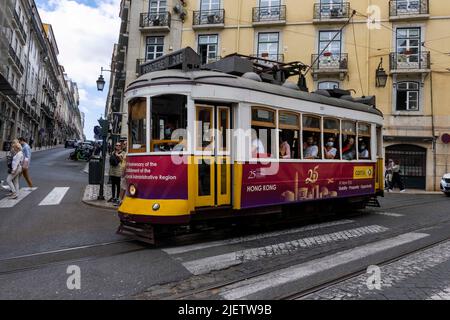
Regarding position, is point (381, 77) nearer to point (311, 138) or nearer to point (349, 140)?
point (349, 140)

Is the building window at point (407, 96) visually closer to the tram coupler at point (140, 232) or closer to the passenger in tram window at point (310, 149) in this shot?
the passenger in tram window at point (310, 149)

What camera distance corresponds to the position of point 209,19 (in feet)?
84.9

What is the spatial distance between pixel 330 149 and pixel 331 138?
0.84 feet

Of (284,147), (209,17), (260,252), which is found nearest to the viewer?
(260,252)

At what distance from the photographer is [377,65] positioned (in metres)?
24.0

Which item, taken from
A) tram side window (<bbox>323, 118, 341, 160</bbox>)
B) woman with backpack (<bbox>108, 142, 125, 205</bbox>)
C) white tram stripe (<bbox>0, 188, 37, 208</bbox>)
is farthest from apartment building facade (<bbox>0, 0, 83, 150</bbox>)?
tram side window (<bbox>323, 118, 341, 160</bbox>)

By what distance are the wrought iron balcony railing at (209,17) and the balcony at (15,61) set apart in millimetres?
20211

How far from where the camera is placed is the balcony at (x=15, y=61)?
1438 inches

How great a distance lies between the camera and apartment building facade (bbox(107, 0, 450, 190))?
76.1 feet

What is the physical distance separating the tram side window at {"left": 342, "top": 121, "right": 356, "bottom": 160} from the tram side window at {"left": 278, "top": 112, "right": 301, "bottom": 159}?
185cm

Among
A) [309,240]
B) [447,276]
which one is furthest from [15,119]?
[447,276]

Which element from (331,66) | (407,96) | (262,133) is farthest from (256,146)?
(407,96)

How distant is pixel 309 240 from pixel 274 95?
9.42 ft
